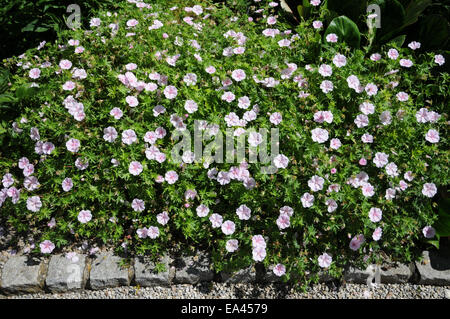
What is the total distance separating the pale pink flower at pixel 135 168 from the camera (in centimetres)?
288

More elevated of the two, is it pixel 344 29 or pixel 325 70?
pixel 344 29

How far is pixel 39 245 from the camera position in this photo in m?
3.09

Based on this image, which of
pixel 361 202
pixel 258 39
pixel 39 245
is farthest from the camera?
pixel 258 39

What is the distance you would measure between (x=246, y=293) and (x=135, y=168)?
122cm

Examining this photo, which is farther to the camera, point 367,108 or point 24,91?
point 24,91

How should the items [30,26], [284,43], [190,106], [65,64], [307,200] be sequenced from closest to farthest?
1. [307,200]
2. [190,106]
3. [65,64]
4. [284,43]
5. [30,26]

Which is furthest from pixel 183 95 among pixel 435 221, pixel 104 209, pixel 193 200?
pixel 435 221

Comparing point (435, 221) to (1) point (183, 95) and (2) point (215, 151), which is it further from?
(1) point (183, 95)

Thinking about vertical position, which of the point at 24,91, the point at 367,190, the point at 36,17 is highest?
the point at 36,17

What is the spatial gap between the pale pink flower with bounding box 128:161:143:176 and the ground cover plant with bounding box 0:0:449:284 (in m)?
0.01

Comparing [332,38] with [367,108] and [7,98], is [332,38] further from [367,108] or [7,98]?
[7,98]

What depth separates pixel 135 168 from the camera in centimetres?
290

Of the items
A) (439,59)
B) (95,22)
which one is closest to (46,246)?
(95,22)

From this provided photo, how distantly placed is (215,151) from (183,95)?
0.55 m
